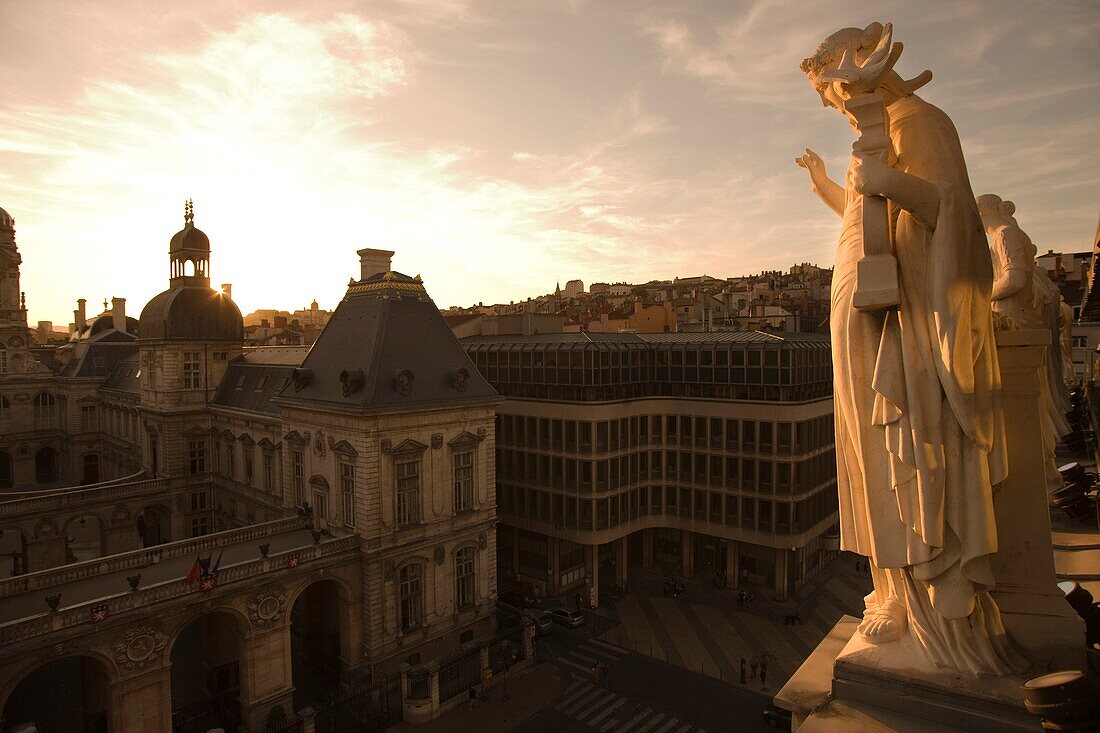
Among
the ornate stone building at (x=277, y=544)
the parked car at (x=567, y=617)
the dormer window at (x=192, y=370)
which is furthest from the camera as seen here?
the dormer window at (x=192, y=370)

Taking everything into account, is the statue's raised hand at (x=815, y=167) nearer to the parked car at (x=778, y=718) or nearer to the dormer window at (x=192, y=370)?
the parked car at (x=778, y=718)

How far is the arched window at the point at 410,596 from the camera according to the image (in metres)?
35.1

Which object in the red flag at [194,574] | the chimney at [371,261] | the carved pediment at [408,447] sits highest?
the chimney at [371,261]

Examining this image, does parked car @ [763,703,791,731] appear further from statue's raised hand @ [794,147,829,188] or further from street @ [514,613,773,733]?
statue's raised hand @ [794,147,829,188]

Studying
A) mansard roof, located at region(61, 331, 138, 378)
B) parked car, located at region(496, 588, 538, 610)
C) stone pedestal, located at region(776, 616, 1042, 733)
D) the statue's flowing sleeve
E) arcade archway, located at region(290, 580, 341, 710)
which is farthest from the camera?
mansard roof, located at region(61, 331, 138, 378)

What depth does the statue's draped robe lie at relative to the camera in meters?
6.89

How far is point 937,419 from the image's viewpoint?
693cm

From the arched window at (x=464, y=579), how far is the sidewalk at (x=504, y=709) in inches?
191

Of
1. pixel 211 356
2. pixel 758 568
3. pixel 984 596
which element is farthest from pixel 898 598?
pixel 211 356

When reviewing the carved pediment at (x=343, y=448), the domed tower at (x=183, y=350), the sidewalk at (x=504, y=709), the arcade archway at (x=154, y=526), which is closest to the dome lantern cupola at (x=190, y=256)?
the domed tower at (x=183, y=350)

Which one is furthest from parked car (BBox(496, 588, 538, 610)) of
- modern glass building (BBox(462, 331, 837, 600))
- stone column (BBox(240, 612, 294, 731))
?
stone column (BBox(240, 612, 294, 731))

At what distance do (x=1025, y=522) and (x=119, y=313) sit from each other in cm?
10404

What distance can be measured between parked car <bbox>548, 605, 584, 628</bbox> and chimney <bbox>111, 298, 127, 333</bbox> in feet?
246

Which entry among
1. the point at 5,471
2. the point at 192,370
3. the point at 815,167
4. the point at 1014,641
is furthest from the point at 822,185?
the point at 5,471
